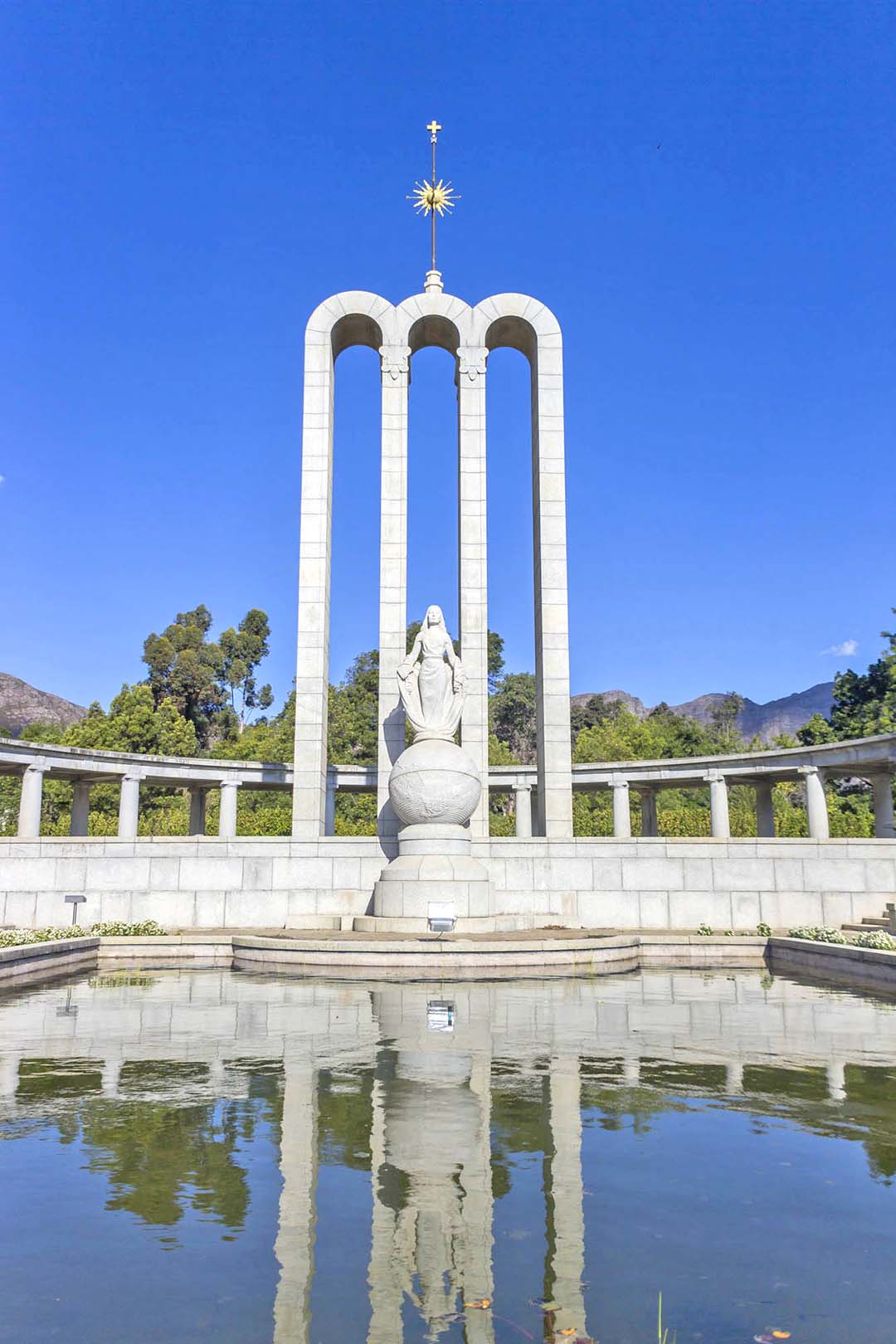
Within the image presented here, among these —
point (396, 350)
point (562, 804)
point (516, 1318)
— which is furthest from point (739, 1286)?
point (396, 350)

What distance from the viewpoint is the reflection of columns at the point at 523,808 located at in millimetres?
39812

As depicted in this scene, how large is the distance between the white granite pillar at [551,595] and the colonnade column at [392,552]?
3.88 m

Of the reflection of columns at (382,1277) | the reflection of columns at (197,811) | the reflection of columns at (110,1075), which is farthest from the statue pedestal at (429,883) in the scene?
the reflection of columns at (197,811)

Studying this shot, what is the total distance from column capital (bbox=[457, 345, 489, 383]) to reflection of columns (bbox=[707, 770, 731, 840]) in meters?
21.5

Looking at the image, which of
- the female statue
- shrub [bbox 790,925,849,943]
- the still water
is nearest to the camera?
the still water

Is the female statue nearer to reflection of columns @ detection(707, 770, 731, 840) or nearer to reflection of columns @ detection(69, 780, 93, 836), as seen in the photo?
reflection of columns @ detection(707, 770, 731, 840)

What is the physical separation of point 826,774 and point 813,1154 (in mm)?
39494

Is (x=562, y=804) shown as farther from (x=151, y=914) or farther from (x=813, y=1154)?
(x=813, y=1154)

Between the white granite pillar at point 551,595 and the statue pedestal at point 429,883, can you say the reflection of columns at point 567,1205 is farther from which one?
the white granite pillar at point 551,595

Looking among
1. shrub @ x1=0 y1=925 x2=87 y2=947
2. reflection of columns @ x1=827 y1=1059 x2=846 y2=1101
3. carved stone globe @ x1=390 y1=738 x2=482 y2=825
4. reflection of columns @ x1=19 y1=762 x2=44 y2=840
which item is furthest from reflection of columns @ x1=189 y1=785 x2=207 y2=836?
reflection of columns @ x1=827 y1=1059 x2=846 y2=1101

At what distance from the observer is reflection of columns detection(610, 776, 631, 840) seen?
1601 inches

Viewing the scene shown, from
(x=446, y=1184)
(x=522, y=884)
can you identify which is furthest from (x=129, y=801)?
(x=446, y=1184)

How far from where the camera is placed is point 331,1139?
5.43m

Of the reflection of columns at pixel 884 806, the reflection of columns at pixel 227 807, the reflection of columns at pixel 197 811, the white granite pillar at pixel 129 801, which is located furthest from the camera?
the reflection of columns at pixel 197 811
